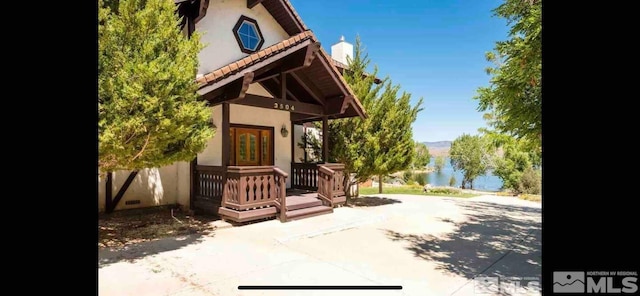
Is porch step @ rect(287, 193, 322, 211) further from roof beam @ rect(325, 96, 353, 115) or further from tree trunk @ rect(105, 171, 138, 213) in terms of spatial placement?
tree trunk @ rect(105, 171, 138, 213)

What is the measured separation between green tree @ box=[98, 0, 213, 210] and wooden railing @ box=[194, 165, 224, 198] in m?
1.92

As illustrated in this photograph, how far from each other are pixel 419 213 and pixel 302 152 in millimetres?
4866

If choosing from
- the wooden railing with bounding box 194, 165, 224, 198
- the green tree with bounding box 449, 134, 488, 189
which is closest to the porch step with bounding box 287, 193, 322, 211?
the wooden railing with bounding box 194, 165, 224, 198

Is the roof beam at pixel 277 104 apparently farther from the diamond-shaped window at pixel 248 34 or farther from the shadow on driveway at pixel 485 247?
the shadow on driveway at pixel 485 247

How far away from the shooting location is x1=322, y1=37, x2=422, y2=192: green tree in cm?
1027

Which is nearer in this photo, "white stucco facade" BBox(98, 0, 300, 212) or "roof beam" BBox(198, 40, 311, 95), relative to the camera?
"roof beam" BBox(198, 40, 311, 95)

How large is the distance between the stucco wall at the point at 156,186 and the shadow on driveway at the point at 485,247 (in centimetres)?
606

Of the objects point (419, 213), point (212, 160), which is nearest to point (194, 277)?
point (212, 160)

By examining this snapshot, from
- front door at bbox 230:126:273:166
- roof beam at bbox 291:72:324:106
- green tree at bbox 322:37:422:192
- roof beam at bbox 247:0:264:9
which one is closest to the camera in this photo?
roof beam at bbox 291:72:324:106

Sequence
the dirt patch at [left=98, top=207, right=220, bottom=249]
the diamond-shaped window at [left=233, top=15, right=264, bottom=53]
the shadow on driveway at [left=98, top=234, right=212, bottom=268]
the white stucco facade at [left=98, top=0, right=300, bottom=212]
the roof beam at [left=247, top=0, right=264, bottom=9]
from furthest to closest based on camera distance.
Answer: the roof beam at [left=247, top=0, right=264, bottom=9] < the diamond-shaped window at [left=233, top=15, right=264, bottom=53] < the white stucco facade at [left=98, top=0, right=300, bottom=212] < the dirt patch at [left=98, top=207, right=220, bottom=249] < the shadow on driveway at [left=98, top=234, right=212, bottom=268]

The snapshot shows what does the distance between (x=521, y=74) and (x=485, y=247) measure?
326 centimetres

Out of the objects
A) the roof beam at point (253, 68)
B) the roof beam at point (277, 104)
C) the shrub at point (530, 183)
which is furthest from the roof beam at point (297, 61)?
the shrub at point (530, 183)
